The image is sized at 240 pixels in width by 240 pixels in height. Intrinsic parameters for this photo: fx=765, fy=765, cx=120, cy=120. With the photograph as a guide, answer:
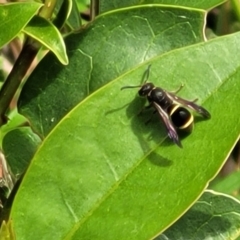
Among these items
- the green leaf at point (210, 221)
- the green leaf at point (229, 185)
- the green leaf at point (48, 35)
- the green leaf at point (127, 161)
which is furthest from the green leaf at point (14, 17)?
the green leaf at point (229, 185)

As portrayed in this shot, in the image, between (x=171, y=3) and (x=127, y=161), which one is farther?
(x=171, y=3)

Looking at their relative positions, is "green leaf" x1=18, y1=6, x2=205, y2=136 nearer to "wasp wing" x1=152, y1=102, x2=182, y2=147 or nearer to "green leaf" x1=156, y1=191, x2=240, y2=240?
"wasp wing" x1=152, y1=102, x2=182, y2=147

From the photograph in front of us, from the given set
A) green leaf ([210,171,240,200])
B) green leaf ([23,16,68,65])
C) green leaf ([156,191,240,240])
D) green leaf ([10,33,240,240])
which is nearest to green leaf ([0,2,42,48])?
green leaf ([23,16,68,65])

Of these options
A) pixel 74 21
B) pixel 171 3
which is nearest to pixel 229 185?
pixel 74 21

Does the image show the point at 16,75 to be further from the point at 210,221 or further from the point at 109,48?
the point at 210,221

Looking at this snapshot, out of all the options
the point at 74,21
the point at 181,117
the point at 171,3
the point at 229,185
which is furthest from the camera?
the point at 229,185

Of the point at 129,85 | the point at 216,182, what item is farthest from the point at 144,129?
the point at 216,182

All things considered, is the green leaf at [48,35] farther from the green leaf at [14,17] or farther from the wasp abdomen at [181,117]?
the wasp abdomen at [181,117]
